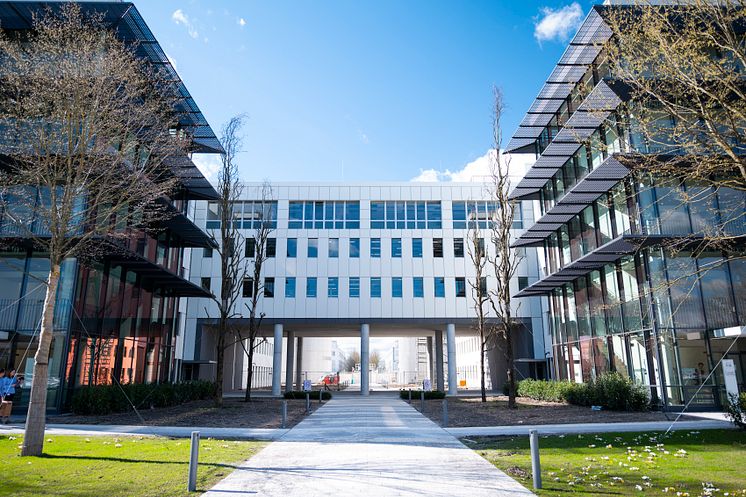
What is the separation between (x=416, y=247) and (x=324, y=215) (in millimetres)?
7258

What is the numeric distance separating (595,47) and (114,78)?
729 inches

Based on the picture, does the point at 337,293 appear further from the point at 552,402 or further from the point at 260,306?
the point at 552,402

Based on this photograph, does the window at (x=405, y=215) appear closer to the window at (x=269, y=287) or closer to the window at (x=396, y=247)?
the window at (x=396, y=247)

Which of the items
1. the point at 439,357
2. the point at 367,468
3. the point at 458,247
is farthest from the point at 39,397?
the point at 439,357

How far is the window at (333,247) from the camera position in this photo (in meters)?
37.9

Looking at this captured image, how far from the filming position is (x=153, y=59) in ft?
68.1

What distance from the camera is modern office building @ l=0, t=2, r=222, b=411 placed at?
18375 millimetres

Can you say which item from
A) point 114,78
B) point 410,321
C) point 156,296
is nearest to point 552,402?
point 410,321

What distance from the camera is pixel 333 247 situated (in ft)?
125

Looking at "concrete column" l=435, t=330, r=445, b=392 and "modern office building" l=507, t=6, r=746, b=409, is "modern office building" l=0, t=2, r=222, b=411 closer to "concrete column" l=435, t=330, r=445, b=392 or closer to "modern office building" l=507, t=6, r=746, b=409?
"modern office building" l=507, t=6, r=746, b=409

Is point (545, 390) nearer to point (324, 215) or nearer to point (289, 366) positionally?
point (324, 215)

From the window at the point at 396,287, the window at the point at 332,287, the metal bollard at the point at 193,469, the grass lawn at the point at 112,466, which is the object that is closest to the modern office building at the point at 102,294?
the grass lawn at the point at 112,466

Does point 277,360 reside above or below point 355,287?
below

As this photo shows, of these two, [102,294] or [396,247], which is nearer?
[102,294]
